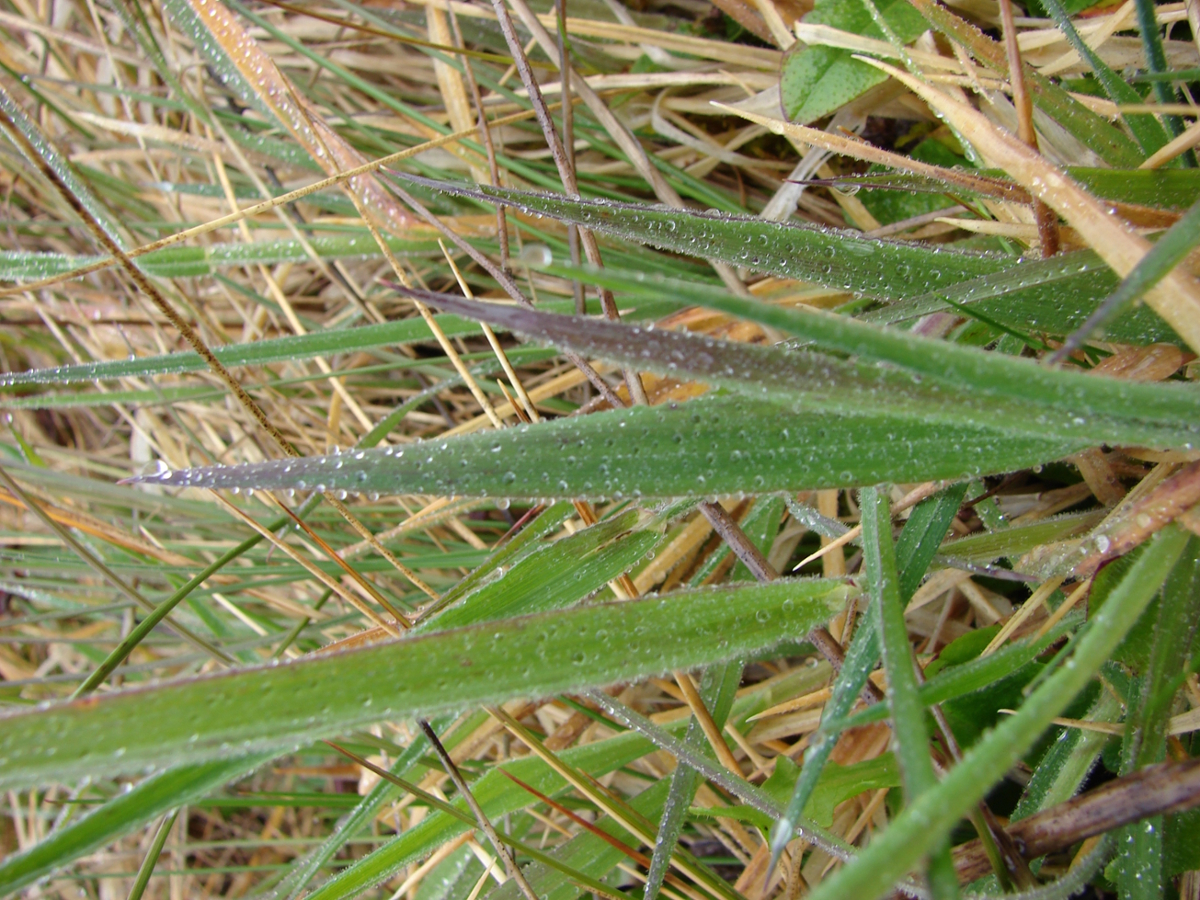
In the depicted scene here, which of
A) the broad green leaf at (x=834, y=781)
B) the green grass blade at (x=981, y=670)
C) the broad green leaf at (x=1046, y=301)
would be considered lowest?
the broad green leaf at (x=834, y=781)

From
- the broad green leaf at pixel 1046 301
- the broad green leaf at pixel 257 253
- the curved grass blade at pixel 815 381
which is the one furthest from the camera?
the broad green leaf at pixel 257 253

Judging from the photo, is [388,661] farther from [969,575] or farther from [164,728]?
[969,575]

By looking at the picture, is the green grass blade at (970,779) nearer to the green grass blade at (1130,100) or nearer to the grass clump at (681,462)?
the grass clump at (681,462)

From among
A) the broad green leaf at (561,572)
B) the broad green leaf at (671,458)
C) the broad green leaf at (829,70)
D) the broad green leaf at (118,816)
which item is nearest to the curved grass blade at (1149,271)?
the broad green leaf at (671,458)

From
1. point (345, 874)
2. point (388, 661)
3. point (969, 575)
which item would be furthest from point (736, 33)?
point (345, 874)

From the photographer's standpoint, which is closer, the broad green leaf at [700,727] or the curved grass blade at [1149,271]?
the curved grass blade at [1149,271]
